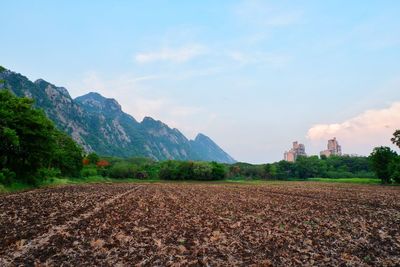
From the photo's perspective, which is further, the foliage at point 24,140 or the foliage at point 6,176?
the foliage at point 24,140

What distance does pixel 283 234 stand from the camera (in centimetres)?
1543

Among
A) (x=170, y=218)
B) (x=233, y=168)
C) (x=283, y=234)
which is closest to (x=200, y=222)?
(x=170, y=218)

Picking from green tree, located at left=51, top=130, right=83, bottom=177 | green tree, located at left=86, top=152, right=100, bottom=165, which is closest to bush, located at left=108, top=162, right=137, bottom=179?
green tree, located at left=86, top=152, right=100, bottom=165

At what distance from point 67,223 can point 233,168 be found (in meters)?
179

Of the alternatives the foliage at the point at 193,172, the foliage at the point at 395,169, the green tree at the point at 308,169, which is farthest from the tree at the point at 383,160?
the green tree at the point at 308,169

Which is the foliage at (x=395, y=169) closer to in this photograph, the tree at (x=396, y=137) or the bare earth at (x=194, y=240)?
the tree at (x=396, y=137)

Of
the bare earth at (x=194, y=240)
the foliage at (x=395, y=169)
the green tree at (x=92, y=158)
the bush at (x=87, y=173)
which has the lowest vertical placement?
the bare earth at (x=194, y=240)

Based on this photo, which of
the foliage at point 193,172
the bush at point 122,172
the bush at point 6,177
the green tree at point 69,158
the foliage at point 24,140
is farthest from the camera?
the bush at point 122,172

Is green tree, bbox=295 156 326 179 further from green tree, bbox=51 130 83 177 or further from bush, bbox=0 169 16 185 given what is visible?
bush, bbox=0 169 16 185

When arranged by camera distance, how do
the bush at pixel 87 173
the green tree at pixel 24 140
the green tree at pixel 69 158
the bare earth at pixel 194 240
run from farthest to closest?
the bush at pixel 87 173
the green tree at pixel 69 158
the green tree at pixel 24 140
the bare earth at pixel 194 240

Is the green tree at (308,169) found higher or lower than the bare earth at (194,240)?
higher

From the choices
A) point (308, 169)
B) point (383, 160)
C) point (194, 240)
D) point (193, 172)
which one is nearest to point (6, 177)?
point (194, 240)

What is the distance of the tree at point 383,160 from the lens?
329ft

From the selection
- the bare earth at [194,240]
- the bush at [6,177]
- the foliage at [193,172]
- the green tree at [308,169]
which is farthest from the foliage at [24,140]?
the green tree at [308,169]
